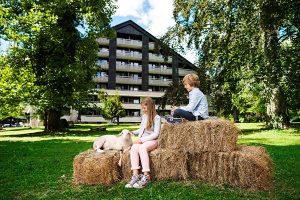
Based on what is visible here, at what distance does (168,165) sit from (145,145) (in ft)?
1.95

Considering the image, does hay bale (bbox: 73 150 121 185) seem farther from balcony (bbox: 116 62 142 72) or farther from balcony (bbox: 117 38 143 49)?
balcony (bbox: 117 38 143 49)

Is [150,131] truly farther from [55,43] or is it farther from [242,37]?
[55,43]

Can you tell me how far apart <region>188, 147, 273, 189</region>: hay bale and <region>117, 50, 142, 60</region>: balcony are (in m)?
54.3

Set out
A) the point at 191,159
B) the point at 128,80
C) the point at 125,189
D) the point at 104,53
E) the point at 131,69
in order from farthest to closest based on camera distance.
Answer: the point at 131,69 → the point at 128,80 → the point at 104,53 → the point at 191,159 → the point at 125,189

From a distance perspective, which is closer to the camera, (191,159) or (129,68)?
(191,159)

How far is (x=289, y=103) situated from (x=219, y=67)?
12.7 meters

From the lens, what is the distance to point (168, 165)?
247 inches

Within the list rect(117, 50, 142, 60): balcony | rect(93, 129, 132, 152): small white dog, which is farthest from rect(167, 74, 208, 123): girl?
rect(117, 50, 142, 60): balcony

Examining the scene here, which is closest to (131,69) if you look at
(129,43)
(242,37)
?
(129,43)

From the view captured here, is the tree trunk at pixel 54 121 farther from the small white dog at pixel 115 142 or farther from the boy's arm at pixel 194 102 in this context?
the boy's arm at pixel 194 102

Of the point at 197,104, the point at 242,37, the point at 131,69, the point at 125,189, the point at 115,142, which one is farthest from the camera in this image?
the point at 131,69

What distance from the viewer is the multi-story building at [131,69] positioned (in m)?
58.7

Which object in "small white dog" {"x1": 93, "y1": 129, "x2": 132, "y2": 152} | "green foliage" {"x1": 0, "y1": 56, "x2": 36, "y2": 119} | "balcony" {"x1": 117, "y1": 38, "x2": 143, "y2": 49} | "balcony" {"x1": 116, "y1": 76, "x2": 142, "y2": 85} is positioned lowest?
"small white dog" {"x1": 93, "y1": 129, "x2": 132, "y2": 152}

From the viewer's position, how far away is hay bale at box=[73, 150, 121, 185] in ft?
20.3
